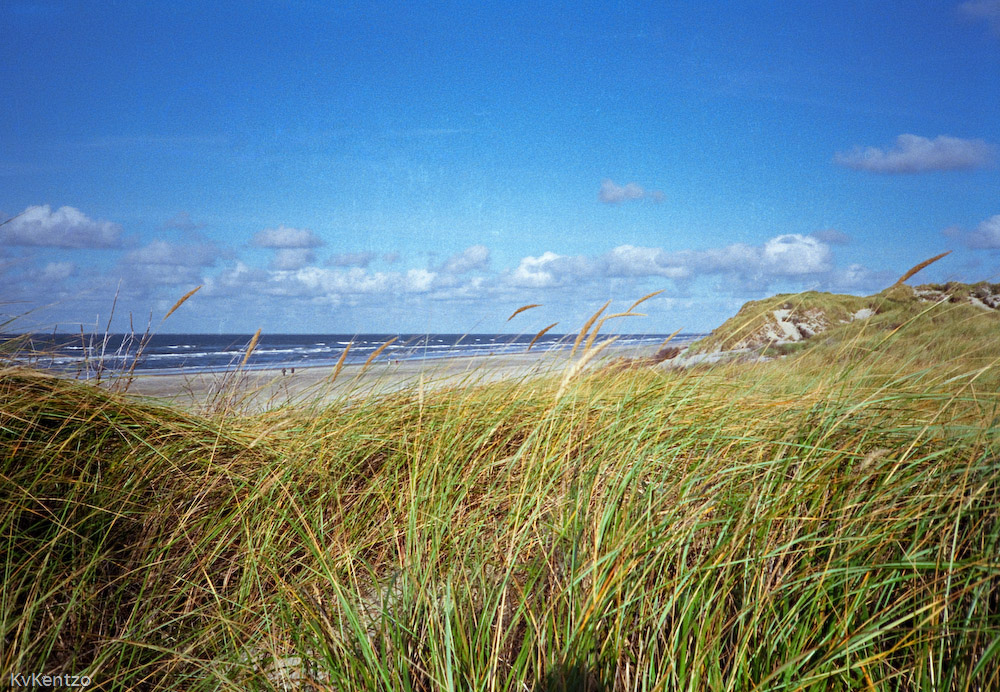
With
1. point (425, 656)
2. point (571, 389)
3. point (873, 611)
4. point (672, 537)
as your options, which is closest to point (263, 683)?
point (425, 656)

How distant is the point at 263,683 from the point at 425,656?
1.55 feet

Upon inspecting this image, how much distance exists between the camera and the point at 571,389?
9.68ft

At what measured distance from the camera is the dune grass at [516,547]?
1402mm

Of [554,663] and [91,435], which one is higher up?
[91,435]

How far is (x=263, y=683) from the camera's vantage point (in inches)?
62.2

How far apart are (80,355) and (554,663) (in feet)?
9.45

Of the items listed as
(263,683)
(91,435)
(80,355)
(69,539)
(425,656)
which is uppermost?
(80,355)

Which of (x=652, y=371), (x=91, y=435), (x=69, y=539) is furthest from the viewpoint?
(x=652, y=371)

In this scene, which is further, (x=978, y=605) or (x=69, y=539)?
(x=69, y=539)

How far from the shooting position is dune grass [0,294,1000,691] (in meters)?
1.40

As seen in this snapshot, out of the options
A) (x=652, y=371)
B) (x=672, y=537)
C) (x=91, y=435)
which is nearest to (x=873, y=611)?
(x=672, y=537)

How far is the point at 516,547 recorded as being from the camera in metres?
1.84

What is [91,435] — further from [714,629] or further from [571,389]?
[714,629]

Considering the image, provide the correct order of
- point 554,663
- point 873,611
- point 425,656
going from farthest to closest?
point 873,611 → point 425,656 → point 554,663
